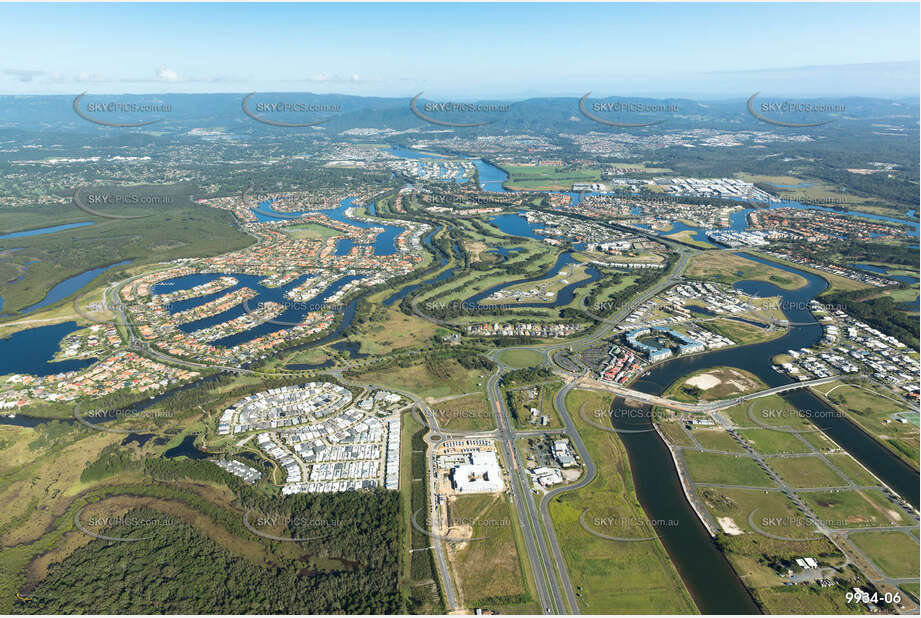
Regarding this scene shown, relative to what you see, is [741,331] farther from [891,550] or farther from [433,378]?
[433,378]

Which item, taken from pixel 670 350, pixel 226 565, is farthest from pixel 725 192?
pixel 226 565

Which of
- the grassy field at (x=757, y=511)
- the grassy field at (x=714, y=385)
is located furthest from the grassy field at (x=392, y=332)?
the grassy field at (x=757, y=511)

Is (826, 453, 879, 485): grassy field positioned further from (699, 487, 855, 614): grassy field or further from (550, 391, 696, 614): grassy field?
(550, 391, 696, 614): grassy field

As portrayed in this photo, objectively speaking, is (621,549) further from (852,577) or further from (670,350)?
(670,350)

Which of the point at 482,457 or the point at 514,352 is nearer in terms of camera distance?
the point at 482,457

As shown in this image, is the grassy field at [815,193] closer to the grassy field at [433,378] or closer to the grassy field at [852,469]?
the grassy field at [852,469]

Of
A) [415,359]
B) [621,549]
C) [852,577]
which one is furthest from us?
[415,359]

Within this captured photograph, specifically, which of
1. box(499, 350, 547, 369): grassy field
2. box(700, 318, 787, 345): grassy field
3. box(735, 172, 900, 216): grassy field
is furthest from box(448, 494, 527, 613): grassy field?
box(735, 172, 900, 216): grassy field

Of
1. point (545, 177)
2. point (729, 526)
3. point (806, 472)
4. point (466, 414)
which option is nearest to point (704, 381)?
point (806, 472)
